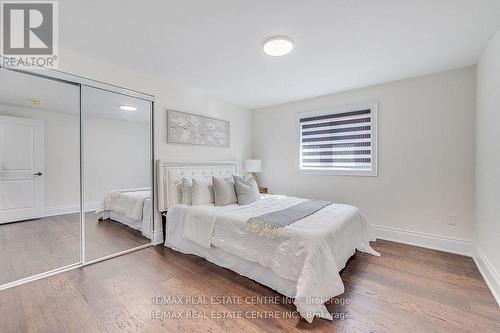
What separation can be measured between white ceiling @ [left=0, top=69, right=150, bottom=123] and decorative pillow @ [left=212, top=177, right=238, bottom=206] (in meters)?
1.42

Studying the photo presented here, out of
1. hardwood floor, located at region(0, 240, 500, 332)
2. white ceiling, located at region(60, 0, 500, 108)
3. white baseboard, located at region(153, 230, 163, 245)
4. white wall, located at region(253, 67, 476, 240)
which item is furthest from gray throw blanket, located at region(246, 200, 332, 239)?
white ceiling, located at region(60, 0, 500, 108)

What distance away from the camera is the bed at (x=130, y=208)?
282cm

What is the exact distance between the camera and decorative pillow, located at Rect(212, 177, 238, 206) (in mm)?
2932

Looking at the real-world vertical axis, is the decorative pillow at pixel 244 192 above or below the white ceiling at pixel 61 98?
below

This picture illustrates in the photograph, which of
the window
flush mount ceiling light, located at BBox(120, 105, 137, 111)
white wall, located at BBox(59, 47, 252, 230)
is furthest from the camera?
the window

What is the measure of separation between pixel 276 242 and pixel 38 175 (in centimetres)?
287

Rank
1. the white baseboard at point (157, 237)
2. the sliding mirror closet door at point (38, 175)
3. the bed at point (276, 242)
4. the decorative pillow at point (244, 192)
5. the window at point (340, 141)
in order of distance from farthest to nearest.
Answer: the window at point (340, 141) < the white baseboard at point (157, 237) < the decorative pillow at point (244, 192) < the sliding mirror closet door at point (38, 175) < the bed at point (276, 242)

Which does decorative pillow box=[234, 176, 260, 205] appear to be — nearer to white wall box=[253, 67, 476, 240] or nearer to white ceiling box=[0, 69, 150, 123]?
white wall box=[253, 67, 476, 240]

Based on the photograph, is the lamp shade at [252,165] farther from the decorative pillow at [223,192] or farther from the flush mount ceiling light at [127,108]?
the flush mount ceiling light at [127,108]

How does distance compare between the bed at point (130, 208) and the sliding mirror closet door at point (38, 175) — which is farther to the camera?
the bed at point (130, 208)

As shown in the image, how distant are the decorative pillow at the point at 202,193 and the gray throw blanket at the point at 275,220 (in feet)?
3.29

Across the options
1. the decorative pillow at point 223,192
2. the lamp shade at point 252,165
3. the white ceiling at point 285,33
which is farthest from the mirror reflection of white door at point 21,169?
the lamp shade at point 252,165

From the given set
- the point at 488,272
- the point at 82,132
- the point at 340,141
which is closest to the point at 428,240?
the point at 488,272
